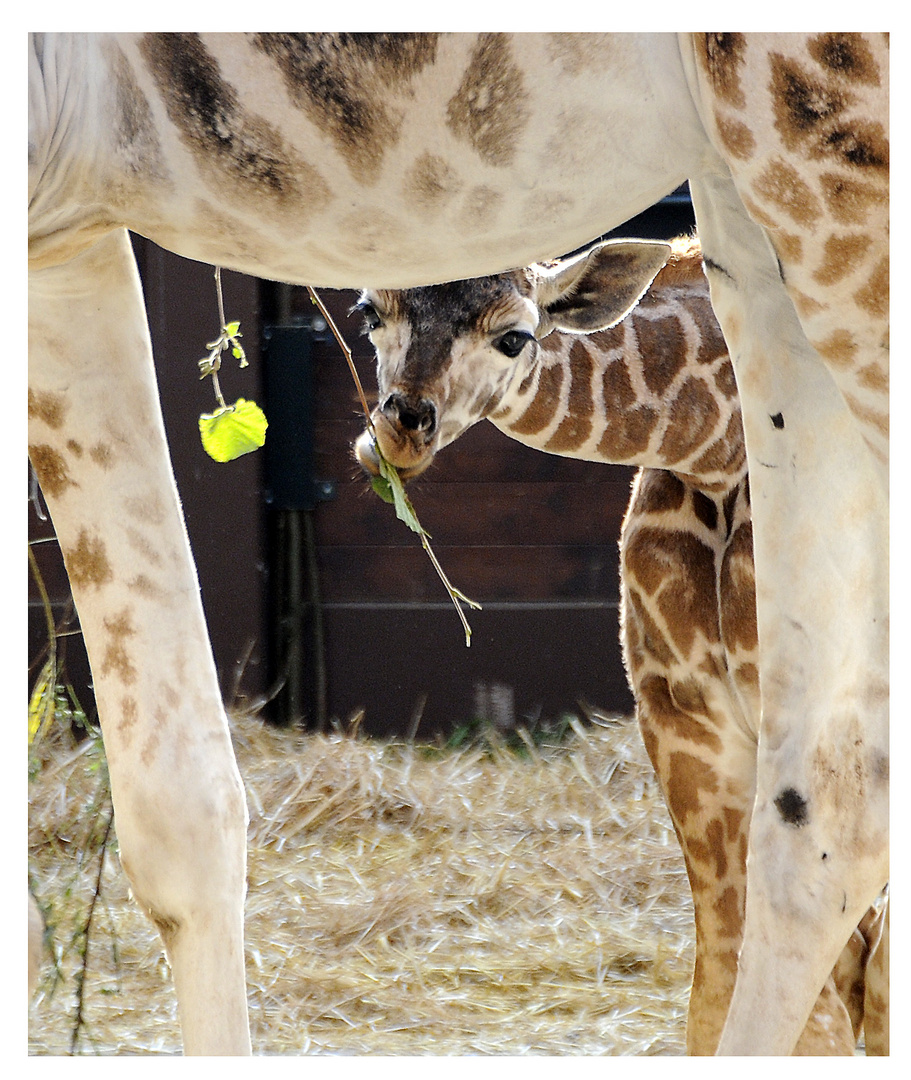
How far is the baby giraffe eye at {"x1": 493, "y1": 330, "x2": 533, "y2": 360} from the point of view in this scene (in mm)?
2006

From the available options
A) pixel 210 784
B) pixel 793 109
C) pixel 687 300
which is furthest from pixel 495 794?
pixel 793 109

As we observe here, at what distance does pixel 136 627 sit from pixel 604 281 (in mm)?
992

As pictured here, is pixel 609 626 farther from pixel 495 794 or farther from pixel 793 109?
pixel 793 109

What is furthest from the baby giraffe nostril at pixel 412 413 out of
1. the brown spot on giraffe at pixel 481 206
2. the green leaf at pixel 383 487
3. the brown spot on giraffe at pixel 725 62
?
the brown spot on giraffe at pixel 725 62

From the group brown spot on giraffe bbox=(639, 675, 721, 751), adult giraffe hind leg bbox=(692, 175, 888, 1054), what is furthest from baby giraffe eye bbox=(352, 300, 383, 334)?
adult giraffe hind leg bbox=(692, 175, 888, 1054)

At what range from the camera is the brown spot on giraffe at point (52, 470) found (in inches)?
50.3

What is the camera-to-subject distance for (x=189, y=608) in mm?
1305

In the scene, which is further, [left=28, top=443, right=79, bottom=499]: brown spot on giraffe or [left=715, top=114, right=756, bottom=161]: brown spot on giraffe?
[left=28, top=443, right=79, bottom=499]: brown spot on giraffe

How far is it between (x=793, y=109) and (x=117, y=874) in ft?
7.50

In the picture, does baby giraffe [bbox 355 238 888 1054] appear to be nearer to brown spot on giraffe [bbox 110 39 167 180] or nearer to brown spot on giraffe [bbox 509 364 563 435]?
brown spot on giraffe [bbox 509 364 563 435]

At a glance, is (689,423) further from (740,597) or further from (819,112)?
(819,112)

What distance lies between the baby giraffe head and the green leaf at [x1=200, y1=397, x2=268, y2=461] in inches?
17.7

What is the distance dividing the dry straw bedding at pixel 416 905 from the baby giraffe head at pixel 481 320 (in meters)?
0.82

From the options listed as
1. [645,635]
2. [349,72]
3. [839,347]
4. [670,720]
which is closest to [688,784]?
[670,720]
